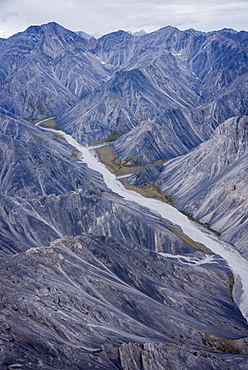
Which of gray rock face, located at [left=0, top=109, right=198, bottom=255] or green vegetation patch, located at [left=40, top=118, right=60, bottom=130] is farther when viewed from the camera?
green vegetation patch, located at [left=40, top=118, right=60, bottom=130]

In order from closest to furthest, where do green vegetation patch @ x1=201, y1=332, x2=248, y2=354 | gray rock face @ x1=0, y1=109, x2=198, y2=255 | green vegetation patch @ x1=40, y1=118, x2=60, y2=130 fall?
1. green vegetation patch @ x1=201, y1=332, x2=248, y2=354
2. gray rock face @ x1=0, y1=109, x2=198, y2=255
3. green vegetation patch @ x1=40, y1=118, x2=60, y2=130

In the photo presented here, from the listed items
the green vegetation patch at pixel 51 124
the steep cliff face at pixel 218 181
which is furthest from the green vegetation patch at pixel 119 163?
the green vegetation patch at pixel 51 124

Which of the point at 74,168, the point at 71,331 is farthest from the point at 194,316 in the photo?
the point at 74,168

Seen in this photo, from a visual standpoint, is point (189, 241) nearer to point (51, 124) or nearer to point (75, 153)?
point (75, 153)

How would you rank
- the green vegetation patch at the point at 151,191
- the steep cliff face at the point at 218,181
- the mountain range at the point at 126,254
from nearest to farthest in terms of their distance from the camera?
the mountain range at the point at 126,254, the steep cliff face at the point at 218,181, the green vegetation patch at the point at 151,191

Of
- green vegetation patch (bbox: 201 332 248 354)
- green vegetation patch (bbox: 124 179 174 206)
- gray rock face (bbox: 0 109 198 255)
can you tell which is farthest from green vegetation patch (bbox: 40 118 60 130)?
green vegetation patch (bbox: 201 332 248 354)

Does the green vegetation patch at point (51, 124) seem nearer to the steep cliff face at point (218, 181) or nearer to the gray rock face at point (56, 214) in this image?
the steep cliff face at point (218, 181)

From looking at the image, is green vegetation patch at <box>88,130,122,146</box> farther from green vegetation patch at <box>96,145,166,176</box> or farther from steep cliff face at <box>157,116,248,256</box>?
steep cliff face at <box>157,116,248,256</box>
